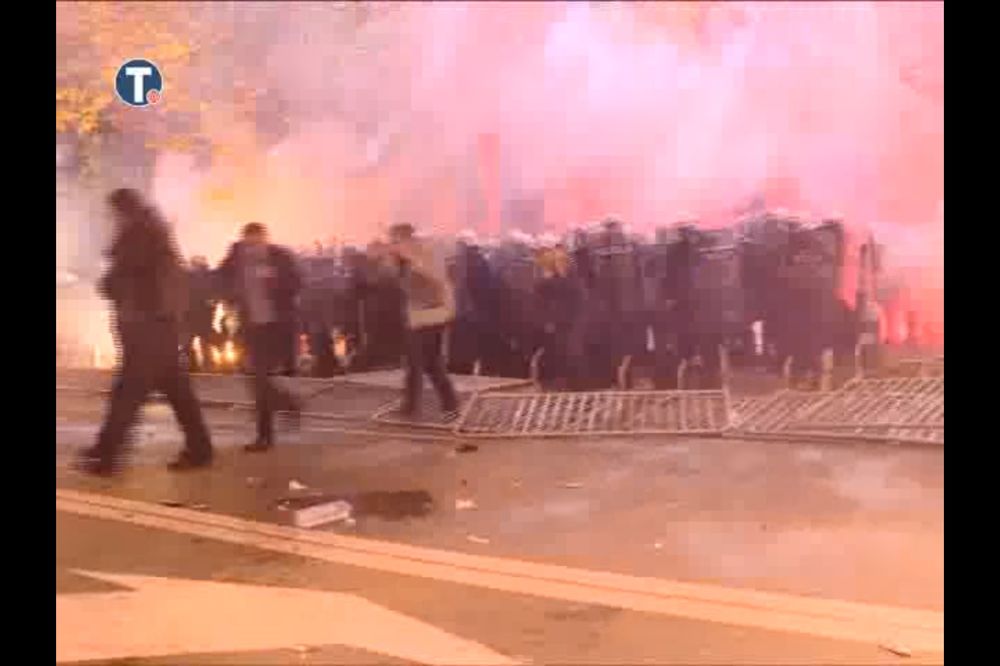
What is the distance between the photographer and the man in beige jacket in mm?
3832

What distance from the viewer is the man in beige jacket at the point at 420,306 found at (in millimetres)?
3832

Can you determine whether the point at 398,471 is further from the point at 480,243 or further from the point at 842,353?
the point at 842,353

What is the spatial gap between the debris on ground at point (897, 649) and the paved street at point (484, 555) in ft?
0.04

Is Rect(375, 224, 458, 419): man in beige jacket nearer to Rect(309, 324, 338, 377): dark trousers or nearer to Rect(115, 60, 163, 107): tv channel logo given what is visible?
Rect(309, 324, 338, 377): dark trousers

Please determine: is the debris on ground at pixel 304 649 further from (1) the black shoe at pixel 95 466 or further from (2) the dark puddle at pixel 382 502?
(1) the black shoe at pixel 95 466

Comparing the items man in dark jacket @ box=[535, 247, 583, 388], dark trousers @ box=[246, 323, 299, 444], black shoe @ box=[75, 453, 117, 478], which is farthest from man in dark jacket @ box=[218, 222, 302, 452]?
man in dark jacket @ box=[535, 247, 583, 388]

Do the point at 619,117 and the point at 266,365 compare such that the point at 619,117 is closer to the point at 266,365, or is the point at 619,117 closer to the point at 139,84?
the point at 266,365

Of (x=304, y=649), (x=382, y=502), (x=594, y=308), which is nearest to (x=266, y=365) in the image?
(x=382, y=502)

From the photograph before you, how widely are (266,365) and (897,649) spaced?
253 cm

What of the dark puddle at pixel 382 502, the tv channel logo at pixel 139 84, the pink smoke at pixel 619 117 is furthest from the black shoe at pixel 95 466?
the tv channel logo at pixel 139 84

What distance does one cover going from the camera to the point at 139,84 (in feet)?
11.9

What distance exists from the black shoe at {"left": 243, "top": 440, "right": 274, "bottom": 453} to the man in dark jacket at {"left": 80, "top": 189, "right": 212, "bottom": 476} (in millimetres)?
141
